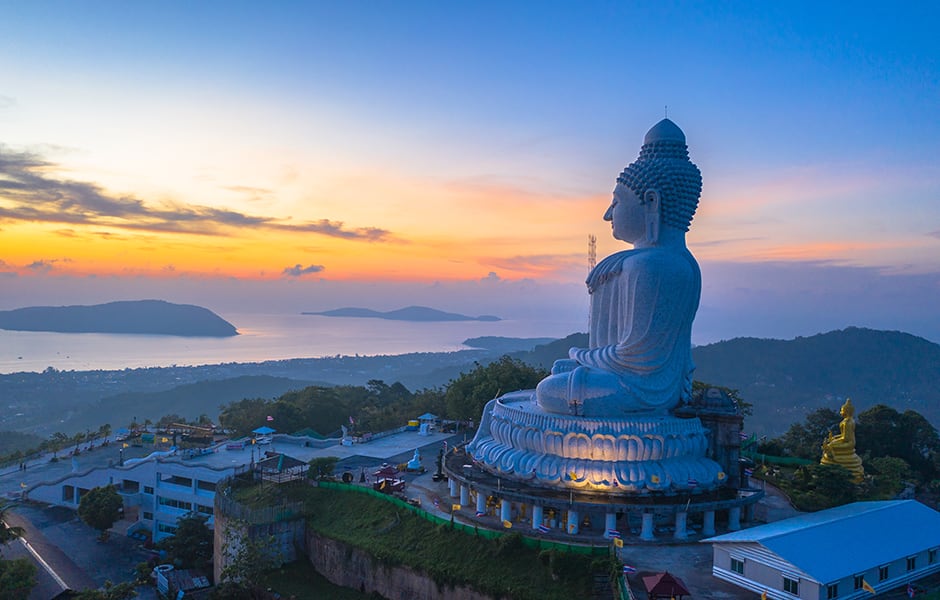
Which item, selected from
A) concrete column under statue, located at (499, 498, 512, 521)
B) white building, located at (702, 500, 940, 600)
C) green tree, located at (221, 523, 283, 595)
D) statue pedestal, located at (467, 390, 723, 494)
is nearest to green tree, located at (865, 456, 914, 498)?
white building, located at (702, 500, 940, 600)

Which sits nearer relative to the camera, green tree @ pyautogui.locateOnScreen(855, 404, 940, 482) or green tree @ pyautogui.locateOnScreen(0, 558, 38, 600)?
green tree @ pyautogui.locateOnScreen(0, 558, 38, 600)

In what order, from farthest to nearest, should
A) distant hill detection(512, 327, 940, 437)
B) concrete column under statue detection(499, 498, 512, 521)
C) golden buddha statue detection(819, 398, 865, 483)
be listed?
distant hill detection(512, 327, 940, 437) → golden buddha statue detection(819, 398, 865, 483) → concrete column under statue detection(499, 498, 512, 521)

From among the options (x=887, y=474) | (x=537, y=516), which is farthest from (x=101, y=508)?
(x=887, y=474)

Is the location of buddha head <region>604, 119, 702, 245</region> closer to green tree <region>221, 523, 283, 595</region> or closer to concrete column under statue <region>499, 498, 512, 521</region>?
concrete column under statue <region>499, 498, 512, 521</region>

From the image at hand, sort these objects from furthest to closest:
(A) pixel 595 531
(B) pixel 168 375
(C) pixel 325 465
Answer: (B) pixel 168 375 → (C) pixel 325 465 → (A) pixel 595 531

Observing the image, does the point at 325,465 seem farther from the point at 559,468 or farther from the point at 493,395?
the point at 493,395

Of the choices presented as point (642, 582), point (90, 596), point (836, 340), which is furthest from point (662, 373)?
point (836, 340)
